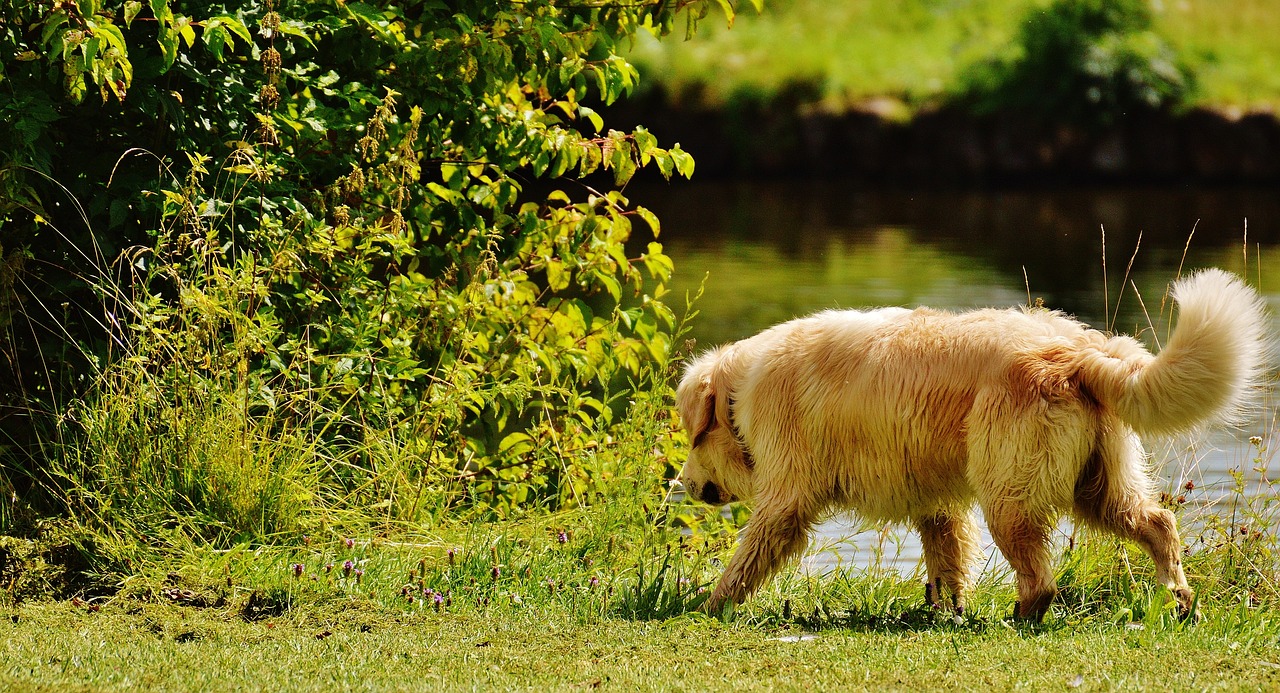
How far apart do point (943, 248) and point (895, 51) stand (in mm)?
18241

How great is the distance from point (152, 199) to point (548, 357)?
2.00m

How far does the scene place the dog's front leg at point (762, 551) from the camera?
199 inches

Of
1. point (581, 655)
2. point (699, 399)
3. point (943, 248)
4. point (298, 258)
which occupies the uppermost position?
point (298, 258)

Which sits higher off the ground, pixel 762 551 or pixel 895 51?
pixel 762 551

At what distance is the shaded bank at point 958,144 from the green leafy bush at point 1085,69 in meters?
0.43

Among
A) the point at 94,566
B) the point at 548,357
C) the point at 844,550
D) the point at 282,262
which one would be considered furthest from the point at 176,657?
the point at 844,550

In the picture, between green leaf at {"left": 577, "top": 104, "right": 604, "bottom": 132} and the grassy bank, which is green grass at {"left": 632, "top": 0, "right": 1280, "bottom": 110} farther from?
the grassy bank

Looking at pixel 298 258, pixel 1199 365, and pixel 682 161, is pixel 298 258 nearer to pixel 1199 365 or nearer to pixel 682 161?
pixel 682 161

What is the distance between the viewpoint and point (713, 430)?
5.65m

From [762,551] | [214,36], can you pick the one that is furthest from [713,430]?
[214,36]

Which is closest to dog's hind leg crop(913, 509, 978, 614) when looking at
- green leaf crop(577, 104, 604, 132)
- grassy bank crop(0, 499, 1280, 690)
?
grassy bank crop(0, 499, 1280, 690)

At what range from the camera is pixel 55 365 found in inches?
238

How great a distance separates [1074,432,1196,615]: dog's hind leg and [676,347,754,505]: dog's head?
1451 millimetres

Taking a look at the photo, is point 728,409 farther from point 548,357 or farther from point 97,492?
point 97,492
